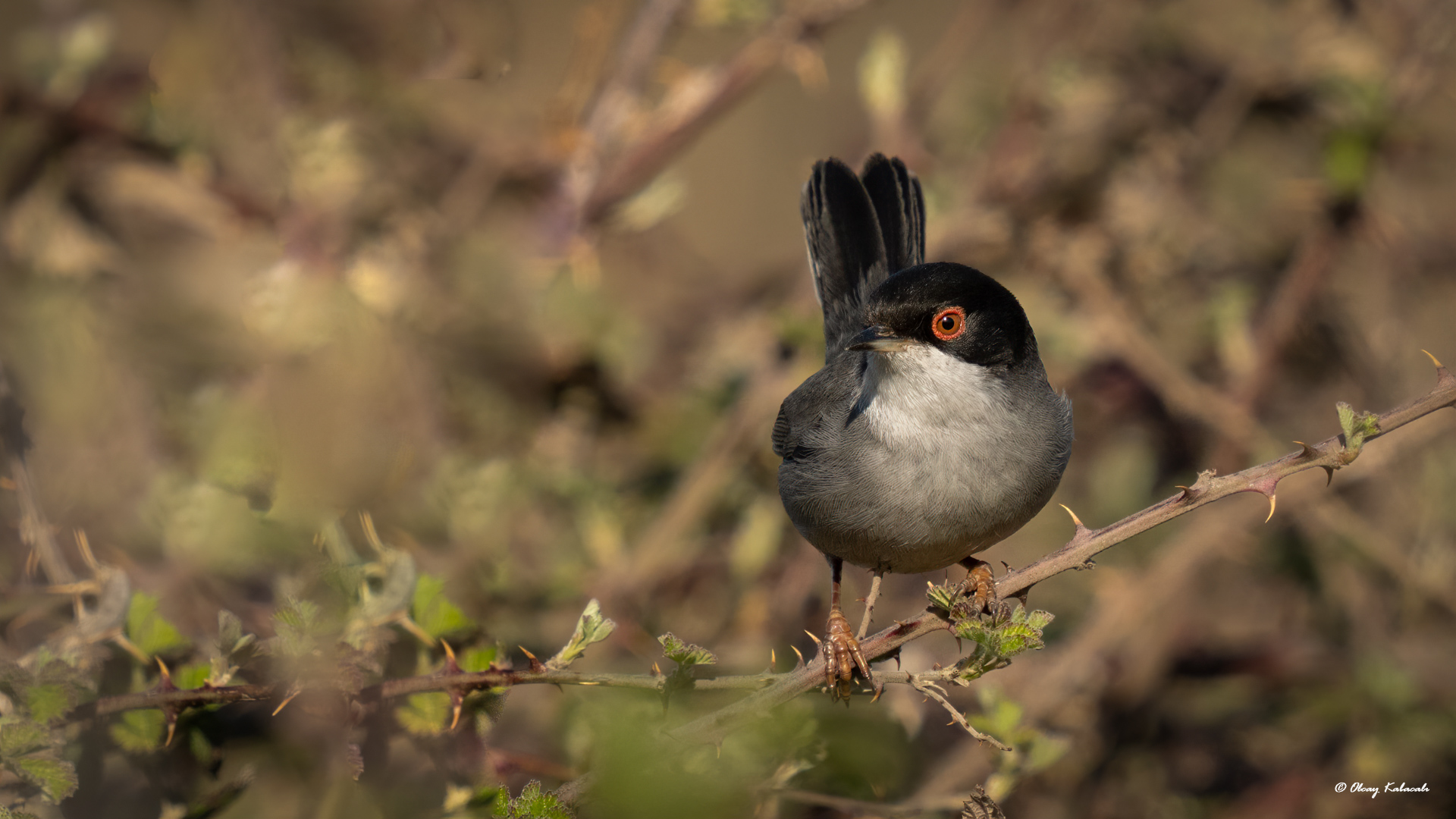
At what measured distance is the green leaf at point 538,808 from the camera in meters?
1.94

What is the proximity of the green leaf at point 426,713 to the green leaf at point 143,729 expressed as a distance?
49 cm

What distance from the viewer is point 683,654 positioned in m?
2.03

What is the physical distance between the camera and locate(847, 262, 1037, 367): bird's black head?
2.90m

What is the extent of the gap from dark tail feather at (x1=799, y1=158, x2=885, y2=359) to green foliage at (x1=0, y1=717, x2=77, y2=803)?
2341 mm

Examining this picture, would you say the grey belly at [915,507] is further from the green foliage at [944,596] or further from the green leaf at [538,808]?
the green leaf at [538,808]

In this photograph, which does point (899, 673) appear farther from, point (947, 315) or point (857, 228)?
point (857, 228)

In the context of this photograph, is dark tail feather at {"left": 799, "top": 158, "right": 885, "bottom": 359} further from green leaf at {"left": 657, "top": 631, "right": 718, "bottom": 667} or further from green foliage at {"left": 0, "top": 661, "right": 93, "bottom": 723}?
green foliage at {"left": 0, "top": 661, "right": 93, "bottom": 723}

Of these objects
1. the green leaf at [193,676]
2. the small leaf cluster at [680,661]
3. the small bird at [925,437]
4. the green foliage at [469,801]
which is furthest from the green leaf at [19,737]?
the small bird at [925,437]

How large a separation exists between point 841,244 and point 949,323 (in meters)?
0.81

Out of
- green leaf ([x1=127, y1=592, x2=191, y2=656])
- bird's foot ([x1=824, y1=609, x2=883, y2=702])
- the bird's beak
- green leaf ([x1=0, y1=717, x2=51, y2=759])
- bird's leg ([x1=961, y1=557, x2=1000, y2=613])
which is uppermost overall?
the bird's beak

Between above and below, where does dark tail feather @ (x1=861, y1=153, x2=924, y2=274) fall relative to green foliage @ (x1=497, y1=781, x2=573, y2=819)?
above

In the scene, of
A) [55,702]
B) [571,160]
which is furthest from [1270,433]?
[55,702]

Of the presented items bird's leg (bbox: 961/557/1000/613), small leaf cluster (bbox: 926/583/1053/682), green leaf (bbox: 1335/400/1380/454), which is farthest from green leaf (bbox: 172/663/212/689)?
green leaf (bbox: 1335/400/1380/454)

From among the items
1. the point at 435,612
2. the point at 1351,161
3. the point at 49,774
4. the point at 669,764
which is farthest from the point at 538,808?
the point at 1351,161
